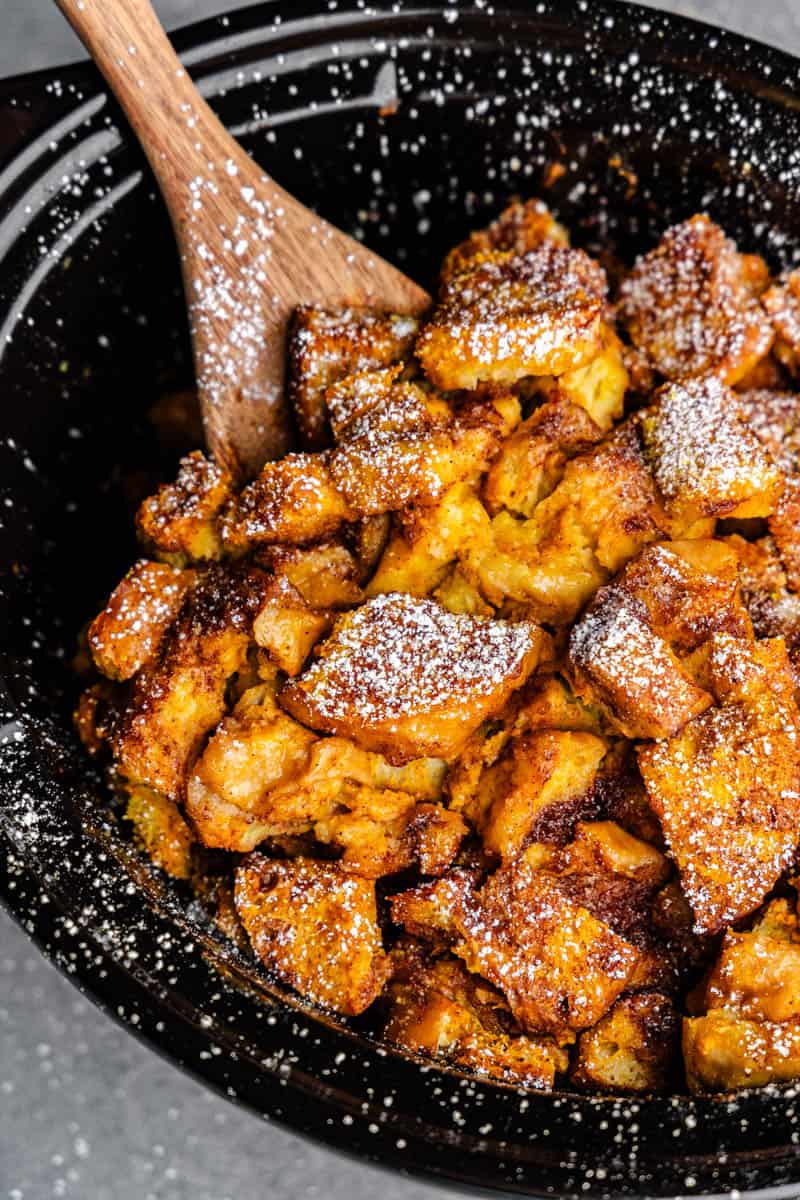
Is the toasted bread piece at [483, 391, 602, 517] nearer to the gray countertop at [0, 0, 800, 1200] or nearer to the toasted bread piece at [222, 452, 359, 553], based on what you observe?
the toasted bread piece at [222, 452, 359, 553]

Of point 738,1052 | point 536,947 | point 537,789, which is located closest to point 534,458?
point 537,789

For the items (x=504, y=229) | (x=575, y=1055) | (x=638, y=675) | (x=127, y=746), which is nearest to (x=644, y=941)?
(x=575, y=1055)

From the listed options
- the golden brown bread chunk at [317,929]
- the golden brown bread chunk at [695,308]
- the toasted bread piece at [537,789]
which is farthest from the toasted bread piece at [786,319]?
the golden brown bread chunk at [317,929]

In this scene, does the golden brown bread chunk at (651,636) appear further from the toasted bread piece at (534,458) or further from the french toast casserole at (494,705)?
the toasted bread piece at (534,458)

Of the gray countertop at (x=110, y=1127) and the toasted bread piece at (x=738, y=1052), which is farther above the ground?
the toasted bread piece at (x=738, y=1052)

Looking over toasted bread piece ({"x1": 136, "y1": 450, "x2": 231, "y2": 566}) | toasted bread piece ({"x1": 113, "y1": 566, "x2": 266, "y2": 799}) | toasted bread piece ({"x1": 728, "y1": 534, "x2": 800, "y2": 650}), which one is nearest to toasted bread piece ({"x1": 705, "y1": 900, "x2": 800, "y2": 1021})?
toasted bread piece ({"x1": 728, "y1": 534, "x2": 800, "y2": 650})

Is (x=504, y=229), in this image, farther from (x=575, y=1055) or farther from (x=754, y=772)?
(x=575, y=1055)

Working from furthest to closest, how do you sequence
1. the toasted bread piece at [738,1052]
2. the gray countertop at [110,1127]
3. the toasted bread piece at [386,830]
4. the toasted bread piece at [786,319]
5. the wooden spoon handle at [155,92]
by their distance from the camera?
the gray countertop at [110,1127], the toasted bread piece at [786,319], the wooden spoon handle at [155,92], the toasted bread piece at [386,830], the toasted bread piece at [738,1052]
